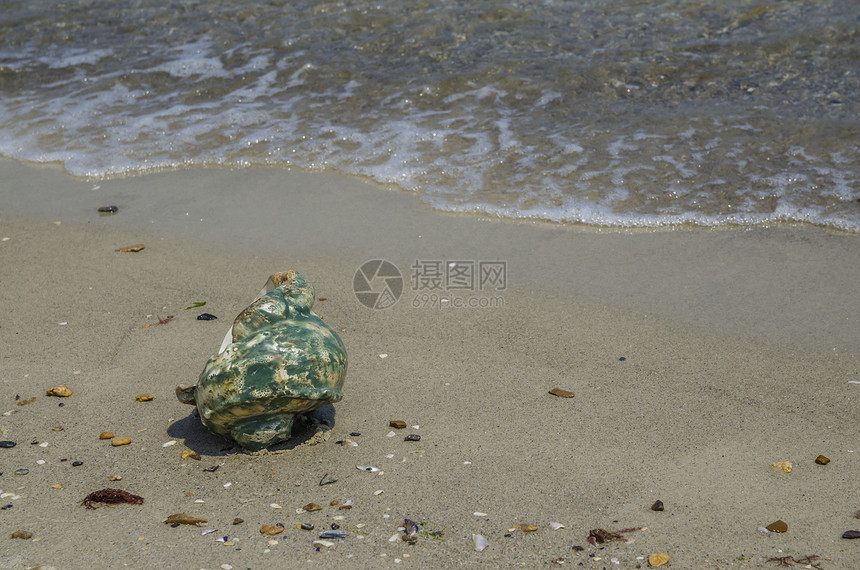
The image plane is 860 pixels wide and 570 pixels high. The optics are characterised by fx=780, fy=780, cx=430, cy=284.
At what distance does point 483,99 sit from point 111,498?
16.2 ft

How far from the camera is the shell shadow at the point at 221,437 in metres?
2.67

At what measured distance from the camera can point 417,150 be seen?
5613 millimetres

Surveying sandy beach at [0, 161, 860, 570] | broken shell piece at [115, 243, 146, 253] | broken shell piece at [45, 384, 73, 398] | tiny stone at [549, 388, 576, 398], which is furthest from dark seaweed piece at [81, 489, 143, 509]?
broken shell piece at [115, 243, 146, 253]

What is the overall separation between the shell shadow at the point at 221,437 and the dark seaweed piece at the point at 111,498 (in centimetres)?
31

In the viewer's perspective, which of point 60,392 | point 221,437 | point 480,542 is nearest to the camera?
point 480,542

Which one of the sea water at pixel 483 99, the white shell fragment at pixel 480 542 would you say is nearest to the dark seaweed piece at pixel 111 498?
the white shell fragment at pixel 480 542

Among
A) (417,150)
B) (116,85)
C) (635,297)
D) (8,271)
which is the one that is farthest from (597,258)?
(116,85)

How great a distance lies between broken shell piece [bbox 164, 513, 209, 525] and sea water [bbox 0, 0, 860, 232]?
2.82 m

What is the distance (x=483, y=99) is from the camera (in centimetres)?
655

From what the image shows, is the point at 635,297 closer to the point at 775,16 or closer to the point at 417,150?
the point at 417,150

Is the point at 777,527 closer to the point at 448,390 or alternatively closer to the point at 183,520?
the point at 448,390

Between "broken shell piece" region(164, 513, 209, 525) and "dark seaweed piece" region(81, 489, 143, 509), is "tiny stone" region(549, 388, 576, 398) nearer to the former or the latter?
"broken shell piece" region(164, 513, 209, 525)

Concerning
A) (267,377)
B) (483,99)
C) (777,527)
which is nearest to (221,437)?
(267,377)

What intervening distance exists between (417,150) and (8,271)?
276 cm
